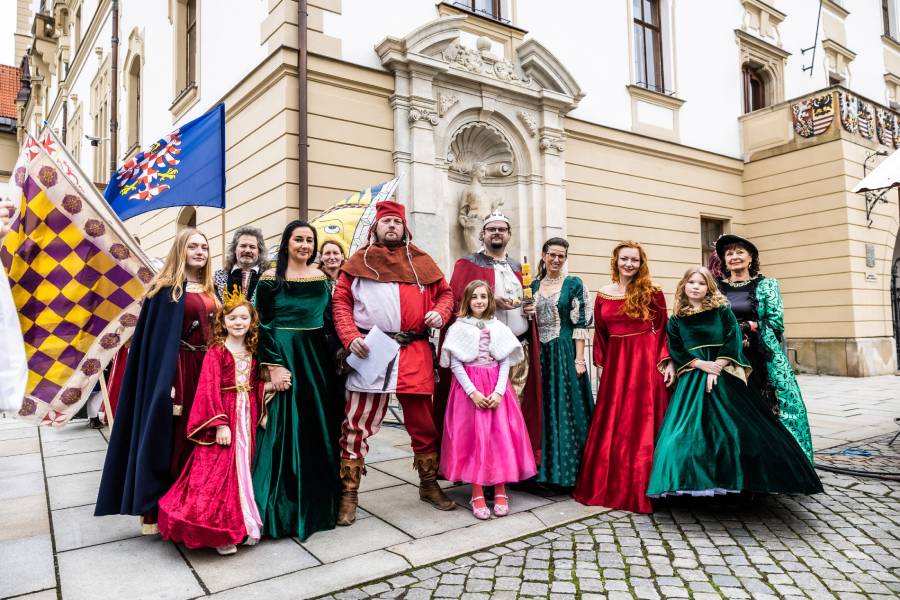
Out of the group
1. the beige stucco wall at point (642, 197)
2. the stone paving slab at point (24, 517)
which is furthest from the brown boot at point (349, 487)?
the beige stucco wall at point (642, 197)

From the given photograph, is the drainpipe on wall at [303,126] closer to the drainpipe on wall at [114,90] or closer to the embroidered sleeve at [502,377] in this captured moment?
the embroidered sleeve at [502,377]

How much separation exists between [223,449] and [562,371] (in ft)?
7.25

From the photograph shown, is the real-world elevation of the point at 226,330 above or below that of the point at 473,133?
below

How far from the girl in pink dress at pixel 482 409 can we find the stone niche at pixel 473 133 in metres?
4.53

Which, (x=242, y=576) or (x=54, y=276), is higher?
(x=54, y=276)

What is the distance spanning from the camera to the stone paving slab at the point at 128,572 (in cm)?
258

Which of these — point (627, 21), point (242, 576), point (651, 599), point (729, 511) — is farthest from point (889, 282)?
point (242, 576)

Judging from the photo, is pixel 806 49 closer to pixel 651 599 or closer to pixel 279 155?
pixel 279 155

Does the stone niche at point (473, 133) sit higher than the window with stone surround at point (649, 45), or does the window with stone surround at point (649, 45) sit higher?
the window with stone surround at point (649, 45)

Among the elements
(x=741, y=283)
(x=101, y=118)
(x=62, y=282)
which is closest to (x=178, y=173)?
(x=62, y=282)

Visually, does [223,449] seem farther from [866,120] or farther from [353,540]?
[866,120]

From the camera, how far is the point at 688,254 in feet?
39.1

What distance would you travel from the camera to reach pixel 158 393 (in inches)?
125

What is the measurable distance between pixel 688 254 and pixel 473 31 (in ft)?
19.8
